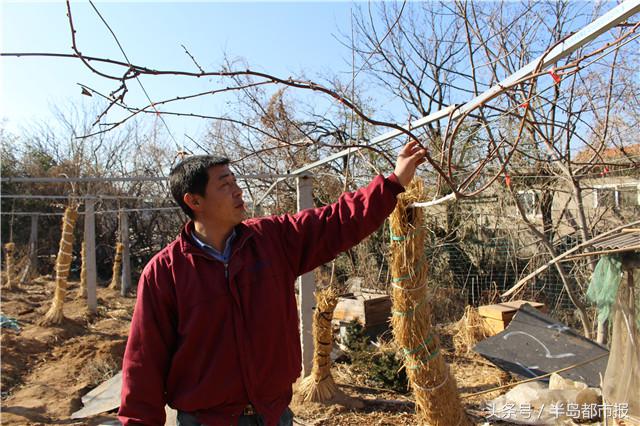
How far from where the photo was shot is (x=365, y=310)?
5.62m

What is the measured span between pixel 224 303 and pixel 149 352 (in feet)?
0.98

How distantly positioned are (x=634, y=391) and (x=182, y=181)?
3.24m

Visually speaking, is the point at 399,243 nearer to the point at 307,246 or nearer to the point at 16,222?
the point at 307,246

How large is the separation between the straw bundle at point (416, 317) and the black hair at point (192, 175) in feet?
3.78

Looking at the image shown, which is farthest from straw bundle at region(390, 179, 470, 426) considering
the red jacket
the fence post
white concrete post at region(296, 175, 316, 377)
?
the fence post

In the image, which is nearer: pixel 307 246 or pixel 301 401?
pixel 307 246

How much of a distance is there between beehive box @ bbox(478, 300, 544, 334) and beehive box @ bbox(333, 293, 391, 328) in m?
1.23

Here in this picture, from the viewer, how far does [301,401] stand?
13.5 ft

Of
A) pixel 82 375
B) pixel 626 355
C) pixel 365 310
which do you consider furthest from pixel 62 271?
pixel 626 355

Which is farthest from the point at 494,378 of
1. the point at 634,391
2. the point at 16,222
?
the point at 16,222

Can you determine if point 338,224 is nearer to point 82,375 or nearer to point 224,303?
point 224,303

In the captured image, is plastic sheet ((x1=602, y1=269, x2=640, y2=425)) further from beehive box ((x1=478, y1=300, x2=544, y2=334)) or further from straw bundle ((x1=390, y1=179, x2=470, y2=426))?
beehive box ((x1=478, y1=300, x2=544, y2=334))

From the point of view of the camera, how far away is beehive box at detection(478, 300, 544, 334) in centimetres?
554

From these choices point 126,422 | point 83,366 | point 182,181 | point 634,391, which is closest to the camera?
point 126,422
